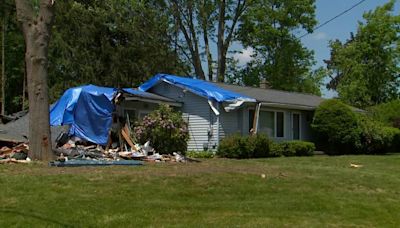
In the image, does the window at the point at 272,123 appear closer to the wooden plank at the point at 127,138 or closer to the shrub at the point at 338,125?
the shrub at the point at 338,125

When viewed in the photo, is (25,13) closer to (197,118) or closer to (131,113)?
(131,113)

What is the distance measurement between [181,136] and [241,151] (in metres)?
3.19

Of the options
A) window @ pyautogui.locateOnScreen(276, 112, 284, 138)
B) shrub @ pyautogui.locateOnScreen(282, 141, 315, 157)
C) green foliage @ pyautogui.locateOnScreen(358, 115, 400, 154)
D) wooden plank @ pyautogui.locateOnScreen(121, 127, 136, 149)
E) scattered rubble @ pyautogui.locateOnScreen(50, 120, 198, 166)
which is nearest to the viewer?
scattered rubble @ pyautogui.locateOnScreen(50, 120, 198, 166)

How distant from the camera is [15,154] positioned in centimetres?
1556

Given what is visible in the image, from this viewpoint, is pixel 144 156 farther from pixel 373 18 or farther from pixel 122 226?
pixel 373 18

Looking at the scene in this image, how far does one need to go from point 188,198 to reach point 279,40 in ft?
120

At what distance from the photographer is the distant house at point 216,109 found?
2350 cm

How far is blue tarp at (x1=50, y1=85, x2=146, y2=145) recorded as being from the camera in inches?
862

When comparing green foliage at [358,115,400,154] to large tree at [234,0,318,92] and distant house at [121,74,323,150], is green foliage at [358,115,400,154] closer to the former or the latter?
distant house at [121,74,323,150]

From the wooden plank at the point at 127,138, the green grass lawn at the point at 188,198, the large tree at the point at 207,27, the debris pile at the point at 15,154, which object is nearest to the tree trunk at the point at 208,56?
the large tree at the point at 207,27

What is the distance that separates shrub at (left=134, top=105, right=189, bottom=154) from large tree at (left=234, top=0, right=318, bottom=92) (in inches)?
1015

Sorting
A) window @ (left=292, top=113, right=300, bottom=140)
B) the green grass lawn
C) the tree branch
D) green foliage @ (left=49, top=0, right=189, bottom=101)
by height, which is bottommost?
the green grass lawn

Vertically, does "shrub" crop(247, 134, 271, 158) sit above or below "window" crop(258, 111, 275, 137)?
below

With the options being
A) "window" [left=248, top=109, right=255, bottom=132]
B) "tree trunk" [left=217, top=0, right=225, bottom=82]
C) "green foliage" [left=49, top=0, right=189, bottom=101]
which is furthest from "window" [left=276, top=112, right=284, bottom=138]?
"tree trunk" [left=217, top=0, right=225, bottom=82]
